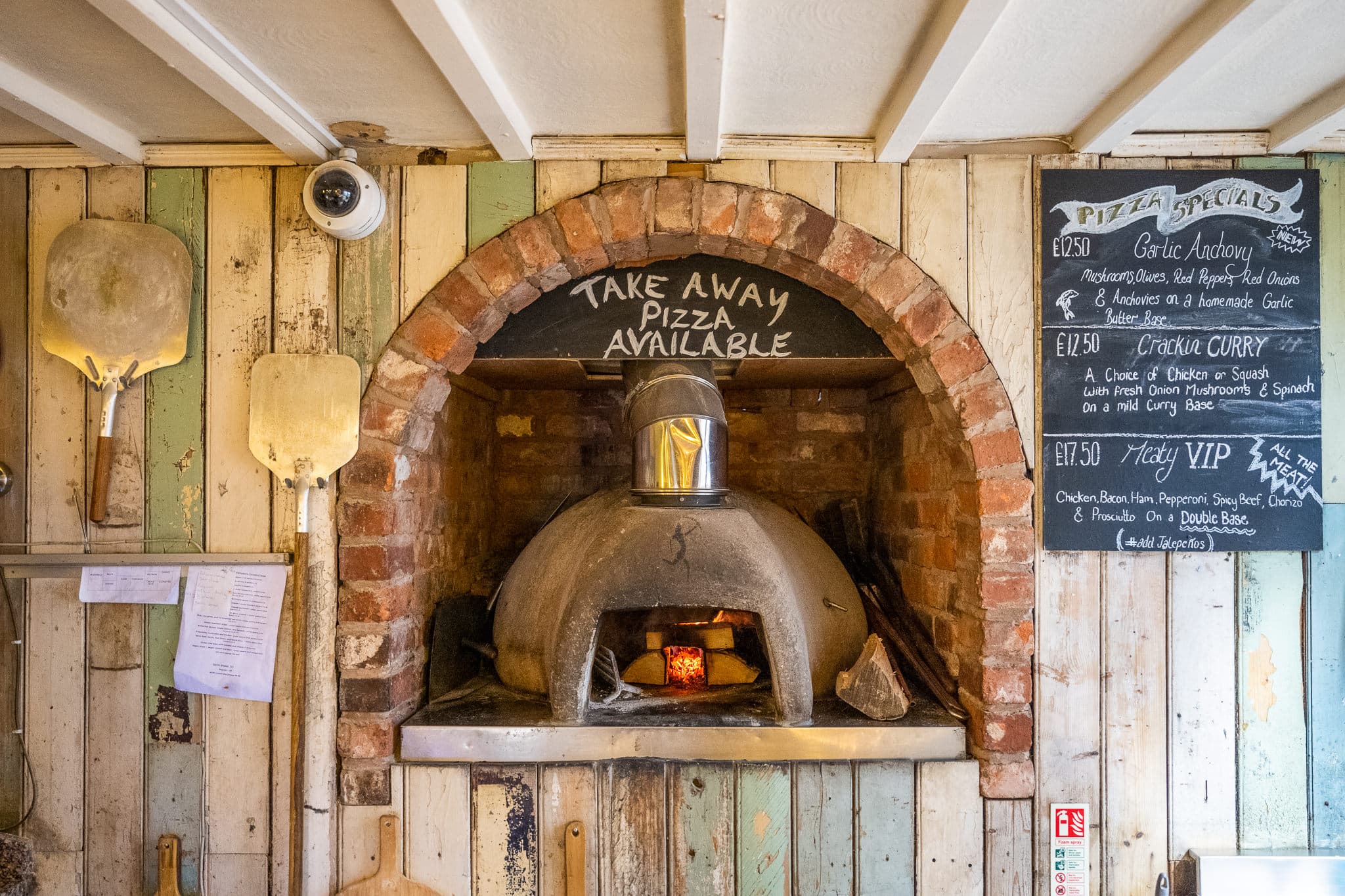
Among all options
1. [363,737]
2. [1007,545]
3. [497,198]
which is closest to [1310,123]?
[1007,545]

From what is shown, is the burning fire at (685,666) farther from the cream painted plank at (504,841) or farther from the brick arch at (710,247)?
the brick arch at (710,247)

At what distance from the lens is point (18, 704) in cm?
179

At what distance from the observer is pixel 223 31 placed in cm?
136

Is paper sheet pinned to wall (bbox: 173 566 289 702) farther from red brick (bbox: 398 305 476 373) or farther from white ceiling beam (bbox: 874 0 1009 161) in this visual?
white ceiling beam (bbox: 874 0 1009 161)

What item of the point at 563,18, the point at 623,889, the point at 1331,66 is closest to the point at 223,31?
the point at 563,18

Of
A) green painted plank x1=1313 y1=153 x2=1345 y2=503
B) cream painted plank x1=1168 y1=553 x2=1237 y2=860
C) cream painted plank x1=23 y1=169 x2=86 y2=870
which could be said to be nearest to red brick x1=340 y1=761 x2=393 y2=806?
cream painted plank x1=23 y1=169 x2=86 y2=870

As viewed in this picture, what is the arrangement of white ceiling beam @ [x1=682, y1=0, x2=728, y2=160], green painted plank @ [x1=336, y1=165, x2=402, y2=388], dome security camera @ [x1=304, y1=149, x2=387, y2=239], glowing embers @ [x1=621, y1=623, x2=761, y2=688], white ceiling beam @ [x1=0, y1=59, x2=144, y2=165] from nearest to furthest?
1. white ceiling beam @ [x1=682, y1=0, x2=728, y2=160]
2. white ceiling beam @ [x1=0, y1=59, x2=144, y2=165]
3. dome security camera @ [x1=304, y1=149, x2=387, y2=239]
4. green painted plank @ [x1=336, y1=165, x2=402, y2=388]
5. glowing embers @ [x1=621, y1=623, x2=761, y2=688]

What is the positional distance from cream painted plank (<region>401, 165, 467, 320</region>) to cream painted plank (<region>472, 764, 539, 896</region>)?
1216 mm

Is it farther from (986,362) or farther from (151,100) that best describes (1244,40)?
(151,100)

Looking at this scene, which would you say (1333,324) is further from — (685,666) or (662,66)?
(685,666)

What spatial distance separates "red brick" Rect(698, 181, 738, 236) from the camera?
1.72 m

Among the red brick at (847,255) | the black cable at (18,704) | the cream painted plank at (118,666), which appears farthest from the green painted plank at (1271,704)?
the black cable at (18,704)

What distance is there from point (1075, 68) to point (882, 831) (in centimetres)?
177

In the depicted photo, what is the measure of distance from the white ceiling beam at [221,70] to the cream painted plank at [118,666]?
48cm
